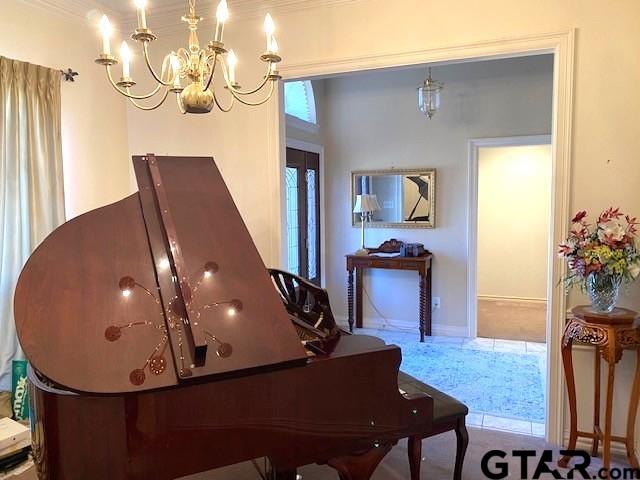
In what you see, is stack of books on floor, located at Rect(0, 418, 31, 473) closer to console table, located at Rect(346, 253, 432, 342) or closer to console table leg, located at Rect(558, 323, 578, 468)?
console table leg, located at Rect(558, 323, 578, 468)

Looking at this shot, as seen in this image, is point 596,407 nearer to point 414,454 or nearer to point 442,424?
point 442,424

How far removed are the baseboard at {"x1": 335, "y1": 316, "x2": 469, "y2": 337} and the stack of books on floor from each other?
3.48 meters

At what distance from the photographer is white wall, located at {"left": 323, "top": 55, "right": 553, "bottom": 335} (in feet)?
15.5

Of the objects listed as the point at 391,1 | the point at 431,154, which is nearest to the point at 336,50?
the point at 391,1

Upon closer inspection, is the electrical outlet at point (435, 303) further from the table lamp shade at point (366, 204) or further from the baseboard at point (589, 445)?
the baseboard at point (589, 445)

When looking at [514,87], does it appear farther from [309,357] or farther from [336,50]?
[309,357]

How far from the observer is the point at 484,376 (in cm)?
401

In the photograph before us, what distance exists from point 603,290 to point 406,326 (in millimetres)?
2990

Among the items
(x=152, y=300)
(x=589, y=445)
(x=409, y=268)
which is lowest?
(x=589, y=445)

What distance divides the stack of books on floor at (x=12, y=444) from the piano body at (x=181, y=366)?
1.49 meters

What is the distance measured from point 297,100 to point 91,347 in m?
4.20

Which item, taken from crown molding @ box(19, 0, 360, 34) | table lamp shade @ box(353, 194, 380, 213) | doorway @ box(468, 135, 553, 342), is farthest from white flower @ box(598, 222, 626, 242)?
doorway @ box(468, 135, 553, 342)

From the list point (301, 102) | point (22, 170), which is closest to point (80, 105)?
point (22, 170)

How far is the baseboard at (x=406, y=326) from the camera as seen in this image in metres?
5.11
